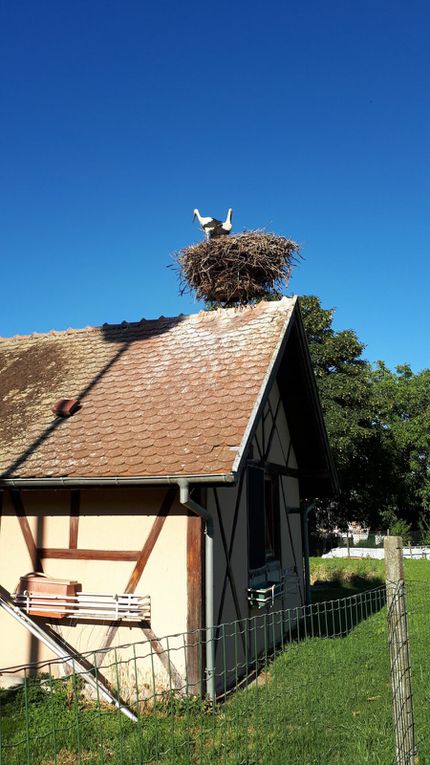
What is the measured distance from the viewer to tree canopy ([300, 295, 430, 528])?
2430cm

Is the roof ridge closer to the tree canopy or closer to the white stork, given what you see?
the white stork

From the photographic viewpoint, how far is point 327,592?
14.2m

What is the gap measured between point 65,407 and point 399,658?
209 inches

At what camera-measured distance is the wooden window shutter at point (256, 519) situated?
8070mm

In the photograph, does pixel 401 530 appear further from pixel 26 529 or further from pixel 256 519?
pixel 26 529

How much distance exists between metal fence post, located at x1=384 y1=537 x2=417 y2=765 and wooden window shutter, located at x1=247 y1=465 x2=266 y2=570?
409 centimetres

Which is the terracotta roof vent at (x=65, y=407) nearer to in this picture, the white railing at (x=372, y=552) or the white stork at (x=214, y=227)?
the white stork at (x=214, y=227)

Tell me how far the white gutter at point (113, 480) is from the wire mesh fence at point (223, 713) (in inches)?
52.7

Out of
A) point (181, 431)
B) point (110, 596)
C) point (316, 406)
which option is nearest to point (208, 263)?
point (316, 406)

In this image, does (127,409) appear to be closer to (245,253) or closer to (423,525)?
(245,253)

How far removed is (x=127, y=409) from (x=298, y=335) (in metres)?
3.15

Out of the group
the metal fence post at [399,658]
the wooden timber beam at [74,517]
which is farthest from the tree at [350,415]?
the metal fence post at [399,658]

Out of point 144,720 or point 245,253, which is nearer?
point 144,720

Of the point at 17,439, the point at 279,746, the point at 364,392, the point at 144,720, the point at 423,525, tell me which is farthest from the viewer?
the point at 423,525
